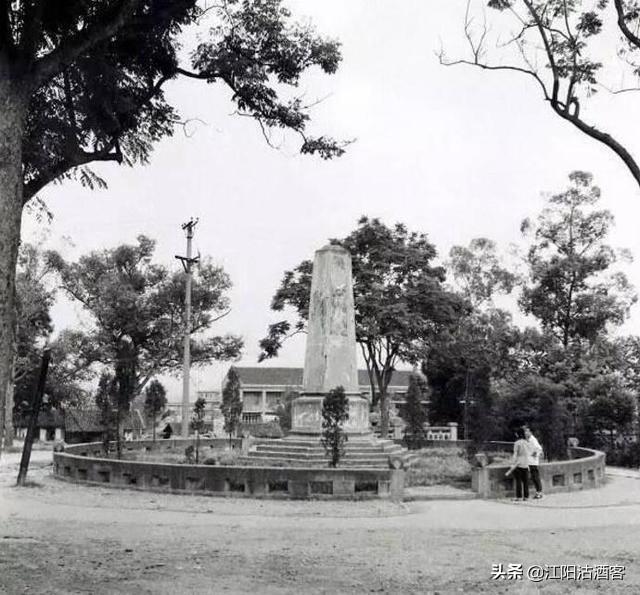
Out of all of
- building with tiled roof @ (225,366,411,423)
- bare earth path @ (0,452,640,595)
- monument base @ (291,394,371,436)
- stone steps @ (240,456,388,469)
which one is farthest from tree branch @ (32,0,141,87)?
building with tiled roof @ (225,366,411,423)

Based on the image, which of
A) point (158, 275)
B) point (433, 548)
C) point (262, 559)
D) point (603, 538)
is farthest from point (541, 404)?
point (158, 275)

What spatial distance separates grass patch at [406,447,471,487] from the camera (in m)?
15.9

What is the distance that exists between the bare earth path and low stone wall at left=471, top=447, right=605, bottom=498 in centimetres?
72

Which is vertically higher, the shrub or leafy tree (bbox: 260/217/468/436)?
leafy tree (bbox: 260/217/468/436)

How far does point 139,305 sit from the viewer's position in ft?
121

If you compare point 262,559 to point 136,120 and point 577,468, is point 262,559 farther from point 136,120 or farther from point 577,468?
point 577,468

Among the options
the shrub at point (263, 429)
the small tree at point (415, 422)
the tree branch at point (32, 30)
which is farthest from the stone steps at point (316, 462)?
the shrub at point (263, 429)

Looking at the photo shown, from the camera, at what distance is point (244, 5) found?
384 inches

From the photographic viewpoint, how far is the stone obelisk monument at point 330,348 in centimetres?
1891

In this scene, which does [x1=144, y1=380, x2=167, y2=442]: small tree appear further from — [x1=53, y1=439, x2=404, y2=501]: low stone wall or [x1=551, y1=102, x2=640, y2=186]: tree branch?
[x1=551, y1=102, x2=640, y2=186]: tree branch

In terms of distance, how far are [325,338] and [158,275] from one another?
20.8 meters

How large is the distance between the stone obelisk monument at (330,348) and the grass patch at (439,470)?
2009 millimetres

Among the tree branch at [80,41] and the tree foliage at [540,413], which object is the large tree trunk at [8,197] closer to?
the tree branch at [80,41]

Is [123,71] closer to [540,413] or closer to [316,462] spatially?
[316,462]
